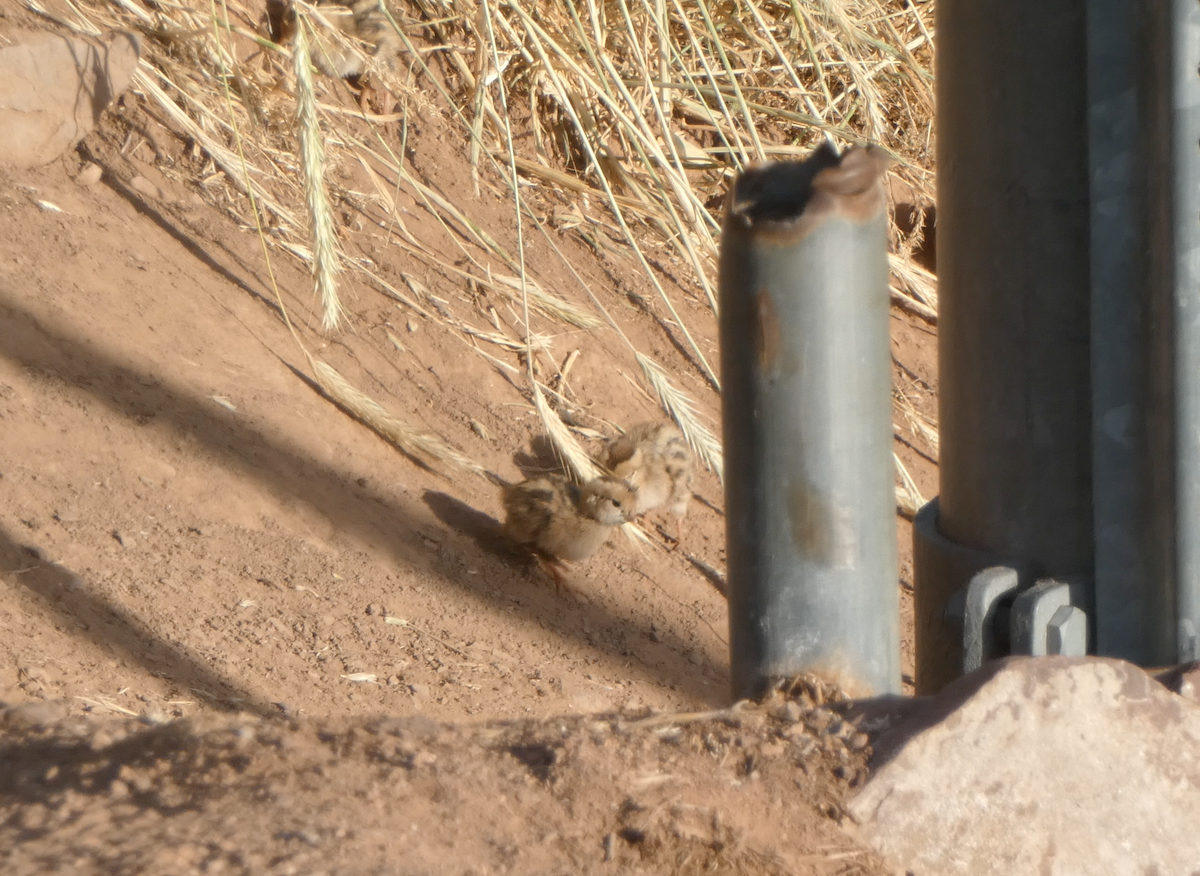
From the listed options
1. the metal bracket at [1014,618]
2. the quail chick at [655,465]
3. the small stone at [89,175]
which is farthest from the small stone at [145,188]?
the metal bracket at [1014,618]

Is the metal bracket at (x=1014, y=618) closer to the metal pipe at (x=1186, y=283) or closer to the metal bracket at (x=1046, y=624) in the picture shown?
the metal bracket at (x=1046, y=624)

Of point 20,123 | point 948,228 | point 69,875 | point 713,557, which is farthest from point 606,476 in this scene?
point 69,875

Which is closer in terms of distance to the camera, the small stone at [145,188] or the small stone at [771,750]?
the small stone at [771,750]

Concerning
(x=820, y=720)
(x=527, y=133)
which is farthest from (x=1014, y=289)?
(x=527, y=133)

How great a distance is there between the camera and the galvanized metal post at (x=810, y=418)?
161cm

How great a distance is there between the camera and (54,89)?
4.72 m


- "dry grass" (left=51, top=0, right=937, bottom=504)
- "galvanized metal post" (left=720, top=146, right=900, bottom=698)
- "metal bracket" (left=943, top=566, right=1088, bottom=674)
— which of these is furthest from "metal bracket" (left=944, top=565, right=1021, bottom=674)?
"dry grass" (left=51, top=0, right=937, bottom=504)

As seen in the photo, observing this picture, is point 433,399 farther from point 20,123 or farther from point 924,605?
point 924,605

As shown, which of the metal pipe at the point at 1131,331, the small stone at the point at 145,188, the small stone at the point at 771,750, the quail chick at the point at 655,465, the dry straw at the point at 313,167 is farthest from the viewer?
the small stone at the point at 145,188

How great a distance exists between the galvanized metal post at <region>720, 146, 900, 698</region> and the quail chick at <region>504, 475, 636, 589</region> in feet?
8.84

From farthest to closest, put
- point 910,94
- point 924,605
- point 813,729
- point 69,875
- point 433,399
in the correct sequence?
point 910,94 → point 433,399 → point 924,605 → point 813,729 → point 69,875

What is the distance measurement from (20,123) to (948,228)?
3854mm

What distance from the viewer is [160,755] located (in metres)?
1.58

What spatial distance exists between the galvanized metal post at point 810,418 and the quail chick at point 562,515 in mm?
2696
